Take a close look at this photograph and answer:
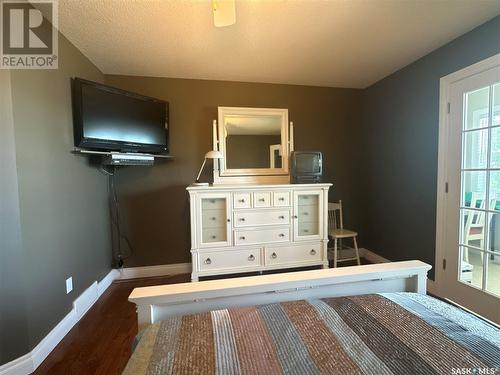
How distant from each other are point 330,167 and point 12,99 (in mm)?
3038

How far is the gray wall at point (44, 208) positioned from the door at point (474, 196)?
3188mm

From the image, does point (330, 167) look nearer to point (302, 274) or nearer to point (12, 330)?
point (302, 274)

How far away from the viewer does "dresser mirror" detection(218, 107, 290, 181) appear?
2785 millimetres

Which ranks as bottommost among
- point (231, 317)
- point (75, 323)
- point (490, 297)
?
point (75, 323)

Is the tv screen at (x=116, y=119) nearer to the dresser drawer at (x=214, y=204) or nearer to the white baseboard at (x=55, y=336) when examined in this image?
the dresser drawer at (x=214, y=204)

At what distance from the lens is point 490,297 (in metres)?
1.78

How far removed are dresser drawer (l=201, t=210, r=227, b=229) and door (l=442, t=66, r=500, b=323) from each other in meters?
2.07

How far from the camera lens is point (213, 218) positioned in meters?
2.42

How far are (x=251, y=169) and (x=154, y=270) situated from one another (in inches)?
64.6


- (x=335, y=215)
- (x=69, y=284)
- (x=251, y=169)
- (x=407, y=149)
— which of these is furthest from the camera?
(x=335, y=215)

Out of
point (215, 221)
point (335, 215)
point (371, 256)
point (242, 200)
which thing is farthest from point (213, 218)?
point (371, 256)

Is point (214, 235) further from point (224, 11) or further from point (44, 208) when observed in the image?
point (224, 11)

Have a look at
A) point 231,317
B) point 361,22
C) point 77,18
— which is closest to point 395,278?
point 231,317

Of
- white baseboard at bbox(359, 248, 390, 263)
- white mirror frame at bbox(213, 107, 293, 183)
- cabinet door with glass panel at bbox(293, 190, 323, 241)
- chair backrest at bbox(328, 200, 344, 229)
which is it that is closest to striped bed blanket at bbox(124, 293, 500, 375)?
cabinet door with glass panel at bbox(293, 190, 323, 241)
